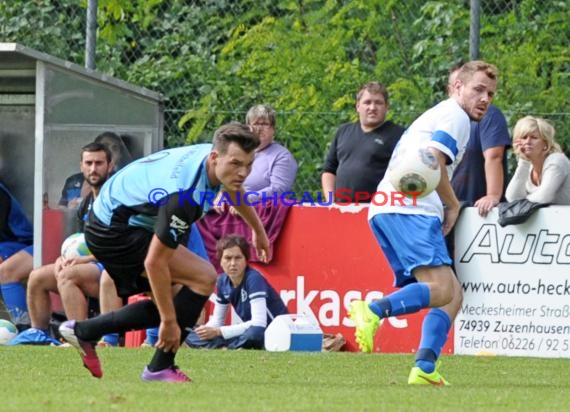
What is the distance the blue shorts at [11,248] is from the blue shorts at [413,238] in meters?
5.81

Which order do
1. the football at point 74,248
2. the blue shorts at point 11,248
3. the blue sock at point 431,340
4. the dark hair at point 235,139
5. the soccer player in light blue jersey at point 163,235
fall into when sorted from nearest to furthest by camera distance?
the soccer player in light blue jersey at point 163,235 < the dark hair at point 235,139 < the blue sock at point 431,340 < the football at point 74,248 < the blue shorts at point 11,248

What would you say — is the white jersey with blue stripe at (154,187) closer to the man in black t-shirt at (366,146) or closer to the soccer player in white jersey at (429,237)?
the soccer player in white jersey at (429,237)

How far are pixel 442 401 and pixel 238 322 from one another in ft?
18.1

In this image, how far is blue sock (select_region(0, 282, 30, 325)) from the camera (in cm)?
1404

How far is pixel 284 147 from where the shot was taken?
14.0 metres

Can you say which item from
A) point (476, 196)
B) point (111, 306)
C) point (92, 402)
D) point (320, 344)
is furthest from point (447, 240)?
point (92, 402)

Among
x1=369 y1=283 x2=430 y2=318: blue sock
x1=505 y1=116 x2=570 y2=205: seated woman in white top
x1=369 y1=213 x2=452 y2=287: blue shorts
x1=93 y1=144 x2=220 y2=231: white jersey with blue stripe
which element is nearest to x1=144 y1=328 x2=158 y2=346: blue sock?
x1=505 y1=116 x2=570 y2=205: seated woman in white top

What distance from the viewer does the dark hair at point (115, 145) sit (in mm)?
14328

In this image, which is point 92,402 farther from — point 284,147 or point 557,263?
point 284,147

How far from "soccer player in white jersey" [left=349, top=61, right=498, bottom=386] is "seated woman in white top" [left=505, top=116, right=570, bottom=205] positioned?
281cm

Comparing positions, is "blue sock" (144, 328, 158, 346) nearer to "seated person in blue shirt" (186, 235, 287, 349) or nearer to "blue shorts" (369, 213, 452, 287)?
"seated person in blue shirt" (186, 235, 287, 349)

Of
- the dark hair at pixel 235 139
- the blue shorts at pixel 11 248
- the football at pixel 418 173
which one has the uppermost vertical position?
the dark hair at pixel 235 139

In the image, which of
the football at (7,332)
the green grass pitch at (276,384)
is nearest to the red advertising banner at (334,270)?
the green grass pitch at (276,384)

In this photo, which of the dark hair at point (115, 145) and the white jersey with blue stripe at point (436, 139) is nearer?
the white jersey with blue stripe at point (436, 139)
